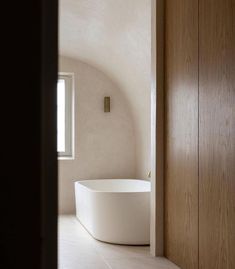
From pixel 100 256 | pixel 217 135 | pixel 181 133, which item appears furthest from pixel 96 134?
pixel 217 135

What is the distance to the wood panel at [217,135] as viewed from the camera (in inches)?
87.8

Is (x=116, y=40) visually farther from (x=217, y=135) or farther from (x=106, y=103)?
(x=217, y=135)

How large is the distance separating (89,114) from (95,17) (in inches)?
68.9

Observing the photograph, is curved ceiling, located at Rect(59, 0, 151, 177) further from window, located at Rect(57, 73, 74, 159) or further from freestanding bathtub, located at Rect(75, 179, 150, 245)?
freestanding bathtub, located at Rect(75, 179, 150, 245)

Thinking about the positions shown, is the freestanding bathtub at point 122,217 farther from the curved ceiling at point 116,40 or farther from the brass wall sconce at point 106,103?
the brass wall sconce at point 106,103

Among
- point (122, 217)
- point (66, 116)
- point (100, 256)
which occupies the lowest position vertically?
point (100, 256)

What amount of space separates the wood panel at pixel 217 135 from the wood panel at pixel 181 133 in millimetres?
116

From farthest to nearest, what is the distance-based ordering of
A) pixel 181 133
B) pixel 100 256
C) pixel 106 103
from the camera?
pixel 106 103 < pixel 100 256 < pixel 181 133

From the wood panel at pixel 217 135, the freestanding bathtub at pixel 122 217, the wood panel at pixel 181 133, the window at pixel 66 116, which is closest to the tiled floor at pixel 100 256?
the freestanding bathtub at pixel 122 217

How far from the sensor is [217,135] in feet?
7.84

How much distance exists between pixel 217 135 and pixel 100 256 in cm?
153

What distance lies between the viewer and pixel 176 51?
308 centimetres

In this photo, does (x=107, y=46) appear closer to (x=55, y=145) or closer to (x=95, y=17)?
(x=95, y=17)

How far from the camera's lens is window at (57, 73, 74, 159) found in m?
5.68
